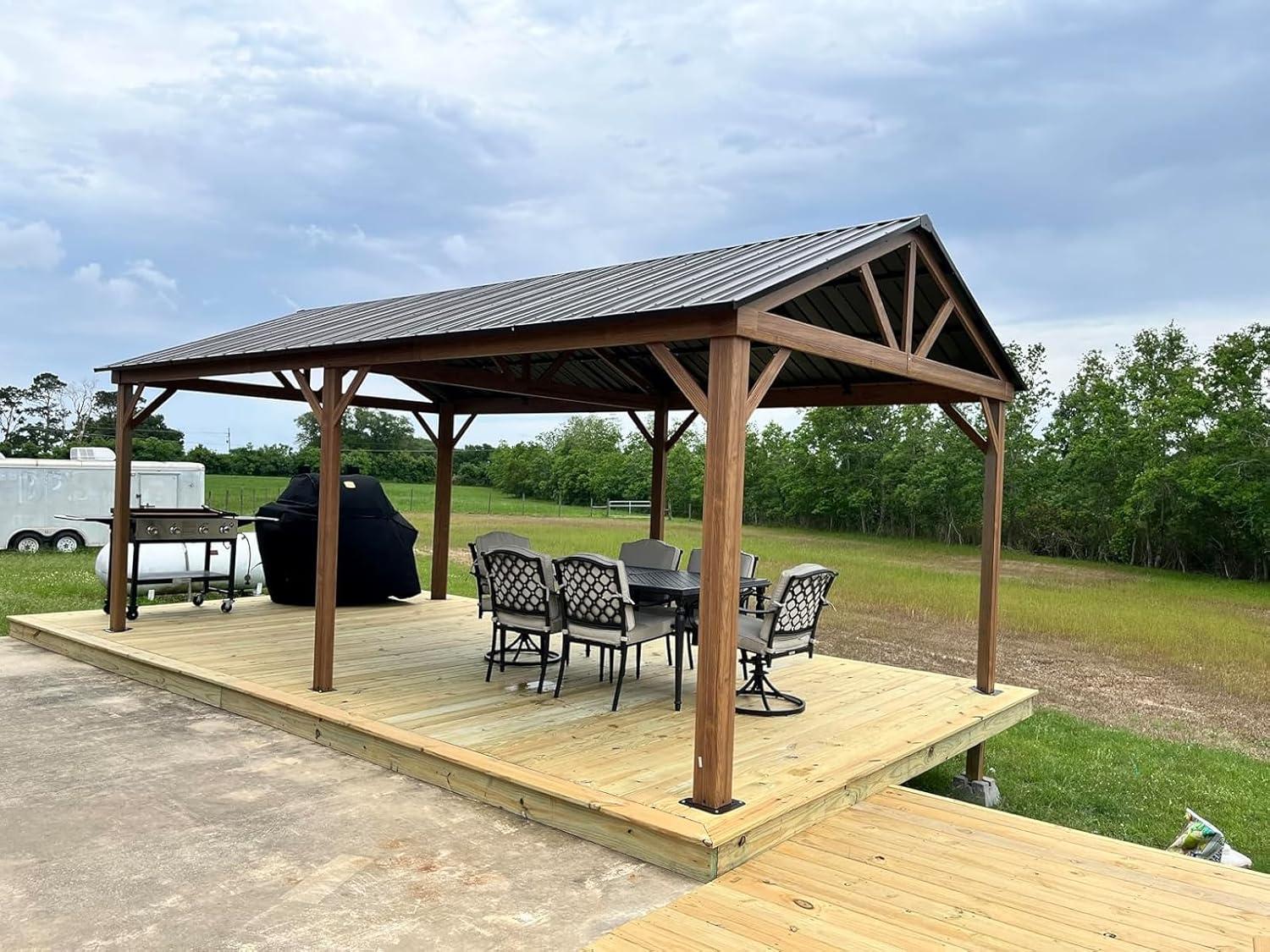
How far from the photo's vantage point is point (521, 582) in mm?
5602

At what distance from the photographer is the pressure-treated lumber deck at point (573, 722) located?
12.3 ft

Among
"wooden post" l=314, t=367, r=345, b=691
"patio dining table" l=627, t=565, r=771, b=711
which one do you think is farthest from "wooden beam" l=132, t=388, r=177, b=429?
"patio dining table" l=627, t=565, r=771, b=711

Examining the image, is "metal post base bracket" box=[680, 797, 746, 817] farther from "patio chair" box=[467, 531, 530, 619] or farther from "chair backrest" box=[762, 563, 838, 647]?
"patio chair" box=[467, 531, 530, 619]

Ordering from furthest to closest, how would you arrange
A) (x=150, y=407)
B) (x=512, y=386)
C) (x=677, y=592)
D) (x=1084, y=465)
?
(x=1084, y=465) < (x=150, y=407) < (x=512, y=386) < (x=677, y=592)

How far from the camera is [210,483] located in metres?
34.0

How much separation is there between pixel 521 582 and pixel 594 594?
0.56m

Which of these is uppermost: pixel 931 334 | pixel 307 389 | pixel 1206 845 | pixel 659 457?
pixel 931 334

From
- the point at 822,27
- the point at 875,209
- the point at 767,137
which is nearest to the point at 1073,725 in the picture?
the point at 822,27

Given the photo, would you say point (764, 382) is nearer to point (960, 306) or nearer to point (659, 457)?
point (960, 306)

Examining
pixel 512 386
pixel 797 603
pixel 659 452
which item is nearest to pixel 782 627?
pixel 797 603

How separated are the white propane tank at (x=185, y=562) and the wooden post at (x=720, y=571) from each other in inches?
260

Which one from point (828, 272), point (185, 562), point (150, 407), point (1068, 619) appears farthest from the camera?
point (1068, 619)

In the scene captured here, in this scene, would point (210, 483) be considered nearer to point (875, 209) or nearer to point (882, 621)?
point (875, 209)

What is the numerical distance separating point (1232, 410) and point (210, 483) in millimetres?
33684
